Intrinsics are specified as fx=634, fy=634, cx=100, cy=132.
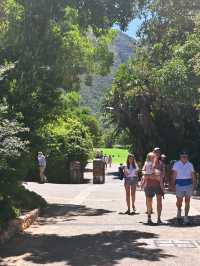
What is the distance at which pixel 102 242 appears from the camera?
36.3ft

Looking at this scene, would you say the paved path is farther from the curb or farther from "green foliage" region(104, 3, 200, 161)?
"green foliage" region(104, 3, 200, 161)

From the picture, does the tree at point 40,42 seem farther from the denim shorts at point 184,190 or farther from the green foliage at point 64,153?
the green foliage at point 64,153

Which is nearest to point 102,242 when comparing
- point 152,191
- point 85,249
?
point 85,249

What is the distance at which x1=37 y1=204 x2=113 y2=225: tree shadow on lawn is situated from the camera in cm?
1502

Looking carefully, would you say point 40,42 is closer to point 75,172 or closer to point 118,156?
point 75,172

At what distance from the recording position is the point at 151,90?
40688 mm

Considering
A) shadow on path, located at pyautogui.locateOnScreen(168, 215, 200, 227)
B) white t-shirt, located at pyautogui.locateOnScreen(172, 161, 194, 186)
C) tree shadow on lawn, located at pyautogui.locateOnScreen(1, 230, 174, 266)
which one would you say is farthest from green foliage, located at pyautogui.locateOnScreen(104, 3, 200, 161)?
tree shadow on lawn, located at pyautogui.locateOnScreen(1, 230, 174, 266)

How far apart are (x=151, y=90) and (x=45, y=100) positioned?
2687cm

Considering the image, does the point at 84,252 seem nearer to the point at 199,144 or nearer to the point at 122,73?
the point at 199,144

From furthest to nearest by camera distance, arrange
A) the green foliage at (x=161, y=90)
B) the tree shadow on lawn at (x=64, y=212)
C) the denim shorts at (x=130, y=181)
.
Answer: the green foliage at (x=161, y=90), the denim shorts at (x=130, y=181), the tree shadow on lawn at (x=64, y=212)

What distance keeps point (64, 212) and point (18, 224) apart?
4.27 m

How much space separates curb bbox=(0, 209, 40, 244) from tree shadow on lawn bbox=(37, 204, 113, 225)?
0.82ft

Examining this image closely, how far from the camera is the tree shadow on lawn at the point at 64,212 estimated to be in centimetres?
1502

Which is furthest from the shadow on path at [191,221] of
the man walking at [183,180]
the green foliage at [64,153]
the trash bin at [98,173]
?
the trash bin at [98,173]
